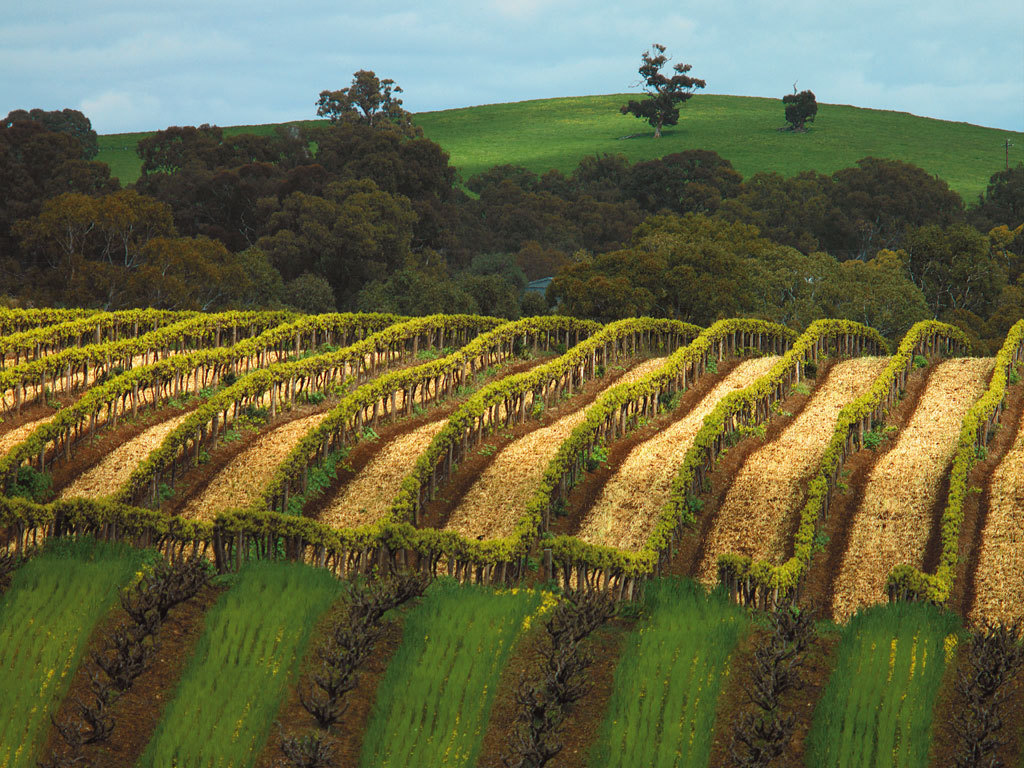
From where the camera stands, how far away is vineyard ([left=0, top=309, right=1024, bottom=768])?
16.7 meters

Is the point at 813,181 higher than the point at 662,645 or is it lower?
higher

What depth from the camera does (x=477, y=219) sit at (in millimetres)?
118812

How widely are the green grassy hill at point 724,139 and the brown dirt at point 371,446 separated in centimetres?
10260

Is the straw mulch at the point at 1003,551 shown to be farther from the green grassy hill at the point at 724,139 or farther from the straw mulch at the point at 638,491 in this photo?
the green grassy hill at the point at 724,139

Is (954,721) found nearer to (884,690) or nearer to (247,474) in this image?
(884,690)

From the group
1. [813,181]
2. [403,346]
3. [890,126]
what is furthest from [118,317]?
[890,126]

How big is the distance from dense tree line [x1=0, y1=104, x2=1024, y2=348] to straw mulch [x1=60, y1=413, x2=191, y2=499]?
31.3 m

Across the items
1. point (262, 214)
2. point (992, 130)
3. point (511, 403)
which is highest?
point (992, 130)

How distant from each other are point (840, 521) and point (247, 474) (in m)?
20.2

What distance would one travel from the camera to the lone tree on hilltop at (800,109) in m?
161

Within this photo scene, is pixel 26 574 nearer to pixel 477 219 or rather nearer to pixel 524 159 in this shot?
pixel 477 219

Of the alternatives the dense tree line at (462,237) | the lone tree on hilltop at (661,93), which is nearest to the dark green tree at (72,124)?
the dense tree line at (462,237)

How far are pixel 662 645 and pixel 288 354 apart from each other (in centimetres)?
3887

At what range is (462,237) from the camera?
111m
